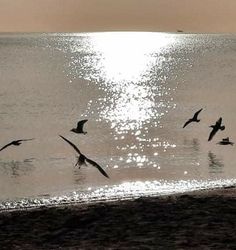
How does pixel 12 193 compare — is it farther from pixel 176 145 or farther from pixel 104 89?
pixel 104 89

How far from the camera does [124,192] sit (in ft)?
39.5

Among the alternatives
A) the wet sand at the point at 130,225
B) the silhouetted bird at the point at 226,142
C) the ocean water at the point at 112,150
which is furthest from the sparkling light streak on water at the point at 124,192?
the silhouetted bird at the point at 226,142

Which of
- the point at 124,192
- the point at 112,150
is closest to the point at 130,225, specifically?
the point at 124,192

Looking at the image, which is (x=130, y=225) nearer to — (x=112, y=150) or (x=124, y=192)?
(x=124, y=192)

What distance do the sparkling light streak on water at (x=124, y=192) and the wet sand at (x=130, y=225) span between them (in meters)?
0.70

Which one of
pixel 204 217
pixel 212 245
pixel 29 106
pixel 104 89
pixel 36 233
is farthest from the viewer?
pixel 104 89

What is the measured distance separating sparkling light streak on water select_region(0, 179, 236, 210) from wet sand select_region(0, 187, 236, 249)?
27.4 inches

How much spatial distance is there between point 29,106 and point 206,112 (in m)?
8.27

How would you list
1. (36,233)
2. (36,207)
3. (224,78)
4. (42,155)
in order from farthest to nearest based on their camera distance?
(224,78) < (42,155) < (36,207) < (36,233)

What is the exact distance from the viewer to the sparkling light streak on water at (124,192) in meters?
11.2

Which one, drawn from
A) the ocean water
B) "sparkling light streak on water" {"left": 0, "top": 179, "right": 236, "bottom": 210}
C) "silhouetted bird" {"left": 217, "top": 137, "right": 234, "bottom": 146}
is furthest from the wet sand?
"silhouetted bird" {"left": 217, "top": 137, "right": 234, "bottom": 146}

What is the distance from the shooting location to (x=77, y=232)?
29.2ft

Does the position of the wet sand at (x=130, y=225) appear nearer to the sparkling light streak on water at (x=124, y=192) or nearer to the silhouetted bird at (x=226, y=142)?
the sparkling light streak on water at (x=124, y=192)

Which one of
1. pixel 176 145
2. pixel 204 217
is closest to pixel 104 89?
pixel 176 145
